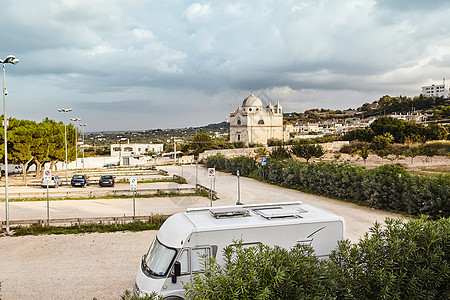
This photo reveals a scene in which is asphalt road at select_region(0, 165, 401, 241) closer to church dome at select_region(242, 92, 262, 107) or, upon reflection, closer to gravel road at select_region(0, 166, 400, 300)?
gravel road at select_region(0, 166, 400, 300)

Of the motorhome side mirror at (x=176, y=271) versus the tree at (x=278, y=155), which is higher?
the tree at (x=278, y=155)

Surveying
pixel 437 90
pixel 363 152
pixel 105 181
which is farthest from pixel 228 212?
pixel 437 90

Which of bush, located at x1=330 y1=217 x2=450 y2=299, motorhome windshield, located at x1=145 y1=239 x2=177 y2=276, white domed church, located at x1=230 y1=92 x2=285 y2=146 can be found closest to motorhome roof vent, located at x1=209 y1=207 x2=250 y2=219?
motorhome windshield, located at x1=145 y1=239 x2=177 y2=276

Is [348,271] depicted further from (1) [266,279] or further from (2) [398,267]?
(1) [266,279]

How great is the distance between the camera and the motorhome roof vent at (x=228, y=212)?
26.1 feet

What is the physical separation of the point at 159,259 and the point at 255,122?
102 m

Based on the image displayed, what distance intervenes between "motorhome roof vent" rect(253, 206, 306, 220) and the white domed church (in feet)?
317

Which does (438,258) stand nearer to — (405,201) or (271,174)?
(405,201)

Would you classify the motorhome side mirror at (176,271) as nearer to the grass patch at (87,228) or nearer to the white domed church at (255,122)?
the grass patch at (87,228)

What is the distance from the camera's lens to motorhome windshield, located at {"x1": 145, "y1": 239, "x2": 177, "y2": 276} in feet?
23.0

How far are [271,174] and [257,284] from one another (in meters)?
27.2

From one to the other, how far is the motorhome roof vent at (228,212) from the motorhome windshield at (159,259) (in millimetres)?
1386

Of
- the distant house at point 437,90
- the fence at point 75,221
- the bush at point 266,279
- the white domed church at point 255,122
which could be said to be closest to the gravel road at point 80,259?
the fence at point 75,221

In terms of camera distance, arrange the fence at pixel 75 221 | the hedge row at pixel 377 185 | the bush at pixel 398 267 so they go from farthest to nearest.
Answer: the hedge row at pixel 377 185 → the fence at pixel 75 221 → the bush at pixel 398 267
